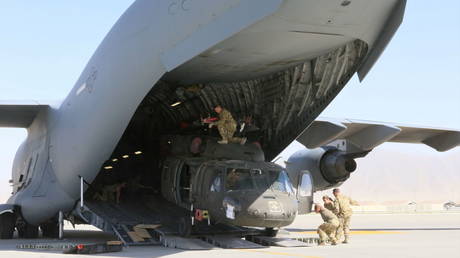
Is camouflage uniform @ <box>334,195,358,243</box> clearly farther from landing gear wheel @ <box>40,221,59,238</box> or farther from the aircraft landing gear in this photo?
the aircraft landing gear

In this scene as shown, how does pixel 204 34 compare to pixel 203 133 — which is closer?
pixel 204 34

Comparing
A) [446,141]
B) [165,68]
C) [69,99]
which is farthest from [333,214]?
[446,141]

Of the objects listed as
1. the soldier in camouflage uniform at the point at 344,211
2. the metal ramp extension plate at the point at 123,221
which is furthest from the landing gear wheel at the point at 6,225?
the soldier in camouflage uniform at the point at 344,211

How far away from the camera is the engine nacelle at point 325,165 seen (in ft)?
60.5

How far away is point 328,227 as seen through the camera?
1309cm

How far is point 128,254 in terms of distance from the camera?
1095 cm

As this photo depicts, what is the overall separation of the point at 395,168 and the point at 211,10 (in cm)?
15677

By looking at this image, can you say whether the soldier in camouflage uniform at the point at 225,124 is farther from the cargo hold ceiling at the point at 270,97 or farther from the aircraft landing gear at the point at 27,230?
the aircraft landing gear at the point at 27,230

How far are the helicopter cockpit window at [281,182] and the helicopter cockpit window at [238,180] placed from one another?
0.54m

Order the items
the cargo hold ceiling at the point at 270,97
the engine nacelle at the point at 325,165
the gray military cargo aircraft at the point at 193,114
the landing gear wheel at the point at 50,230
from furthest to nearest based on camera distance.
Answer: the engine nacelle at the point at 325,165, the landing gear wheel at the point at 50,230, the cargo hold ceiling at the point at 270,97, the gray military cargo aircraft at the point at 193,114

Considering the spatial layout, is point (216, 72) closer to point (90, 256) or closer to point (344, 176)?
point (90, 256)

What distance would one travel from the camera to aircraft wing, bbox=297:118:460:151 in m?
17.3

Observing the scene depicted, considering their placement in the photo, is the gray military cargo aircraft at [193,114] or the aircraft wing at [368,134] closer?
the gray military cargo aircraft at [193,114]

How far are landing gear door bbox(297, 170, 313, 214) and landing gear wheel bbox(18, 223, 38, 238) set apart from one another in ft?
24.2
